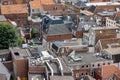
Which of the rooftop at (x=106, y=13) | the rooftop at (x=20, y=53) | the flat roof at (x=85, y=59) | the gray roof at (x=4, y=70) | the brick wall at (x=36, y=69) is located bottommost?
the flat roof at (x=85, y=59)

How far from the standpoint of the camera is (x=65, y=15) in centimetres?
6066

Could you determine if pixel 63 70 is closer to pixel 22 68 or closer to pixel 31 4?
pixel 22 68

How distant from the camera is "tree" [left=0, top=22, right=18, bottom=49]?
4316cm

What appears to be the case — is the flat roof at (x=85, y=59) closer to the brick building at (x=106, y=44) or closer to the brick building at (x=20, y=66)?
the brick building at (x=106, y=44)

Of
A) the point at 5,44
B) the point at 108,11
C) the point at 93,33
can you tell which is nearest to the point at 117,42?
the point at 93,33

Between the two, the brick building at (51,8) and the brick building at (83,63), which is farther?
the brick building at (51,8)

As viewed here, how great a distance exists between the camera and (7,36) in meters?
44.0

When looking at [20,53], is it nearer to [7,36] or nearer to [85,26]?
[7,36]

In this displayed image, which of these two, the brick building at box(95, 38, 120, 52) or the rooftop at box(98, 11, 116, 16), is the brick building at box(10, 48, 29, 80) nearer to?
the brick building at box(95, 38, 120, 52)

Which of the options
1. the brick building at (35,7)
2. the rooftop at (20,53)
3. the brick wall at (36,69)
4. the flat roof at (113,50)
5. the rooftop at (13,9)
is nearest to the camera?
the brick wall at (36,69)

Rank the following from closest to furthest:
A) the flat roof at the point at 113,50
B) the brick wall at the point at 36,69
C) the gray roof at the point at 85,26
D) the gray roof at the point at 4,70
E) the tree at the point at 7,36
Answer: the brick wall at the point at 36,69
the gray roof at the point at 4,70
the flat roof at the point at 113,50
the tree at the point at 7,36
the gray roof at the point at 85,26

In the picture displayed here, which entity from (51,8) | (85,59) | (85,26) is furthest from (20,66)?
(51,8)

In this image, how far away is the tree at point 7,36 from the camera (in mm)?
43156

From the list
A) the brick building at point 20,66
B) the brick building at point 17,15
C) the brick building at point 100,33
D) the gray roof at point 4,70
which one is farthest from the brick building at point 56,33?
the gray roof at point 4,70
